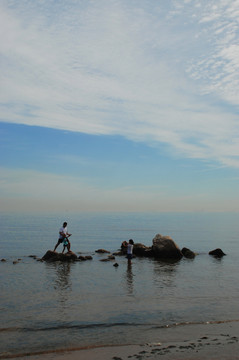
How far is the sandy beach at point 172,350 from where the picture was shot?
8.97 meters

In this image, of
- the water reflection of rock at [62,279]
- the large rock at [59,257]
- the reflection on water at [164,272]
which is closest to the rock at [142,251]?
the reflection on water at [164,272]

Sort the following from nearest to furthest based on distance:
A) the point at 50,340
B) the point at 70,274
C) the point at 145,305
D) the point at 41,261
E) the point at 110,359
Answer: the point at 110,359
the point at 50,340
the point at 145,305
the point at 70,274
the point at 41,261

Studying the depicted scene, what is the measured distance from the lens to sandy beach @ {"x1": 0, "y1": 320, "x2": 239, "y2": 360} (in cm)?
897

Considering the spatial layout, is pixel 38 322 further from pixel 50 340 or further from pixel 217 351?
pixel 217 351

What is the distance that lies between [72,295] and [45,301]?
62.3 inches

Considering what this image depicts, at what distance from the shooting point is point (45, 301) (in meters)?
14.8

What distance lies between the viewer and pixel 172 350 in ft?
30.8

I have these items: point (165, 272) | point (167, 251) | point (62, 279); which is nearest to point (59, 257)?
point (62, 279)

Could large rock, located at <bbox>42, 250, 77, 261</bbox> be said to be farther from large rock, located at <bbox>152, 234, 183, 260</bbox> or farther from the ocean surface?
large rock, located at <bbox>152, 234, 183, 260</bbox>

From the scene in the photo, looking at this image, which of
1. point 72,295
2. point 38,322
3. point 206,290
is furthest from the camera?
point 206,290

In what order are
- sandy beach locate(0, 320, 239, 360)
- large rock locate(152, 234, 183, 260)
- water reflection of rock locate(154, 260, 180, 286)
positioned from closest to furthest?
sandy beach locate(0, 320, 239, 360) → water reflection of rock locate(154, 260, 180, 286) → large rock locate(152, 234, 183, 260)

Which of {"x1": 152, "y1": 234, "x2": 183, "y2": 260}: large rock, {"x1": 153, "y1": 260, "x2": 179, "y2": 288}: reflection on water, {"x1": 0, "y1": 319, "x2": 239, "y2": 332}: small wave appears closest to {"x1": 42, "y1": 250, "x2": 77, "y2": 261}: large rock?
{"x1": 153, "y1": 260, "x2": 179, "y2": 288}: reflection on water

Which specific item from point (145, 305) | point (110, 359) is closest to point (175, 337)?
point (110, 359)

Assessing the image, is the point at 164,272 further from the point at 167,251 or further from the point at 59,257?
the point at 59,257
